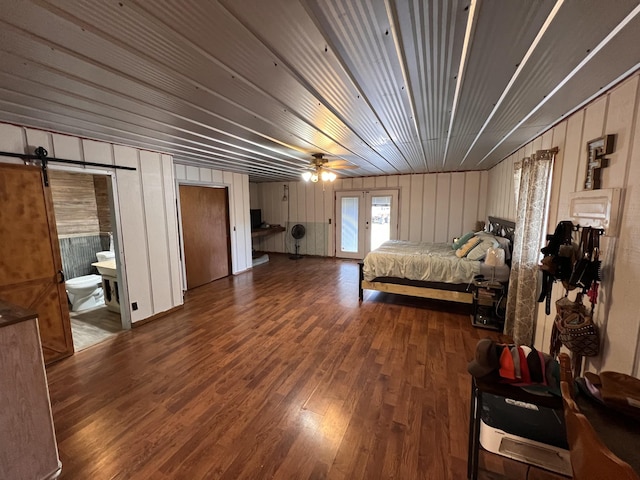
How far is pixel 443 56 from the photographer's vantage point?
138cm

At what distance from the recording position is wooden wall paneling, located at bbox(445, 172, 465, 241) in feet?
19.1

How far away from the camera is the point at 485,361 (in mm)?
1293

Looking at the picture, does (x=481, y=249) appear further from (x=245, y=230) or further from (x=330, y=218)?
(x=245, y=230)

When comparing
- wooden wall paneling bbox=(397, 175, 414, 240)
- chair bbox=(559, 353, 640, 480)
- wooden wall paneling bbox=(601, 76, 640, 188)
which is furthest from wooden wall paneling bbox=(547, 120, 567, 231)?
wooden wall paneling bbox=(397, 175, 414, 240)

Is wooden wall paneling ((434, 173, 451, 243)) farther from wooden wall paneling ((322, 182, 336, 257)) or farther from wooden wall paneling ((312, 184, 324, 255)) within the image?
wooden wall paneling ((312, 184, 324, 255))

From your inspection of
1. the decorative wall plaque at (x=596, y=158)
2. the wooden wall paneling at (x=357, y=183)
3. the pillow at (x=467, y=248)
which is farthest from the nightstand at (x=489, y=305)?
the wooden wall paneling at (x=357, y=183)

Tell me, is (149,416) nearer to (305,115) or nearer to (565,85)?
(305,115)

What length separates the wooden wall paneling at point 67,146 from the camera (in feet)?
8.34

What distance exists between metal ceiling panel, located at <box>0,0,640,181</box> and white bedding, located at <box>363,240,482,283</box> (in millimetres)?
1732

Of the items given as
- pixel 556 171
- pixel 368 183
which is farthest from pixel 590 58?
pixel 368 183

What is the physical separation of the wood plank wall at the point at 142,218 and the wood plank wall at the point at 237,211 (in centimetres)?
130

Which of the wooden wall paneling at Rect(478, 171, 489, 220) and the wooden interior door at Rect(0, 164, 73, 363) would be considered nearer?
the wooden interior door at Rect(0, 164, 73, 363)

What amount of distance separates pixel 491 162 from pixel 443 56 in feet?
13.5

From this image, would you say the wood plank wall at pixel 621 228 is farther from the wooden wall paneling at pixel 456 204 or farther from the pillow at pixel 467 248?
the wooden wall paneling at pixel 456 204
